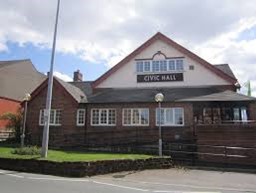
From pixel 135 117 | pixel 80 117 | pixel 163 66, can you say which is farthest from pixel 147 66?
pixel 80 117

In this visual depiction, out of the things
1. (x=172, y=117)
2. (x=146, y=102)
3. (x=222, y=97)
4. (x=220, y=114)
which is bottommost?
(x=172, y=117)

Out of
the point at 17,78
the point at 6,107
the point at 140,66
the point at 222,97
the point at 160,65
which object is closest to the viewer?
the point at 222,97

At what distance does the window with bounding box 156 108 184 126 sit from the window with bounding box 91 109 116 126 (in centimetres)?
396

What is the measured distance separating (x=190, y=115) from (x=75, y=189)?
1765 cm

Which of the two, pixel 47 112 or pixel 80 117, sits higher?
pixel 80 117

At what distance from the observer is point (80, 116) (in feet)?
99.9

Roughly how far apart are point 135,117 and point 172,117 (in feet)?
10.1

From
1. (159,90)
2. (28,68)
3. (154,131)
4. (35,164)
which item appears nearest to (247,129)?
(154,131)

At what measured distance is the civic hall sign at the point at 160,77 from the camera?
31500 millimetres

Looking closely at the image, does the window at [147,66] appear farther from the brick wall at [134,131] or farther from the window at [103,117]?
the window at [103,117]

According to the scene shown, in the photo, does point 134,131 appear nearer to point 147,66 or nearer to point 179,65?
point 147,66

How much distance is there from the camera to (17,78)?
46.4m

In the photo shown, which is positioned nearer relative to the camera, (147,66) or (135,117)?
(135,117)

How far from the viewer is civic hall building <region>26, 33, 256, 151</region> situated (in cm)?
2777
